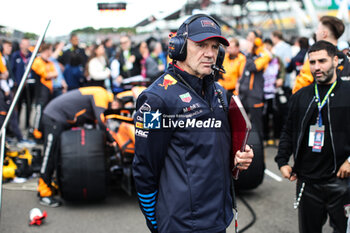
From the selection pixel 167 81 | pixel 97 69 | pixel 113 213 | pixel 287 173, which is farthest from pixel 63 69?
pixel 167 81

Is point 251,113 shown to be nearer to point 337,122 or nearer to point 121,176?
point 121,176

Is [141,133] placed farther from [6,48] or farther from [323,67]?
[6,48]

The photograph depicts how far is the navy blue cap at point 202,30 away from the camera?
2039 millimetres

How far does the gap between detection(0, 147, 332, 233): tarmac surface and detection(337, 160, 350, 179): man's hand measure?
1.47 m

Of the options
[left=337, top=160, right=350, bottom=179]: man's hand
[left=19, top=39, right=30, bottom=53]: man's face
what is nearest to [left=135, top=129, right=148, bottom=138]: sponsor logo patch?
[left=337, top=160, right=350, bottom=179]: man's hand

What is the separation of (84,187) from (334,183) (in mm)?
2780

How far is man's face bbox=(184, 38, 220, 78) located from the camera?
6.84 ft

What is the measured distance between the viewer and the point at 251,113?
725 cm

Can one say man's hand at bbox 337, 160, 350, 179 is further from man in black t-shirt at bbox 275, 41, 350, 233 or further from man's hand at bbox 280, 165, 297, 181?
man's hand at bbox 280, 165, 297, 181

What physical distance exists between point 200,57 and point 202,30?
0.48ft

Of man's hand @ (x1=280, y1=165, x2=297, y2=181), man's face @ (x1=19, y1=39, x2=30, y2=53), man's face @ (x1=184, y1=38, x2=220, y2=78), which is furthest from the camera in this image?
man's face @ (x1=19, y1=39, x2=30, y2=53)

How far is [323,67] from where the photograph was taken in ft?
9.48

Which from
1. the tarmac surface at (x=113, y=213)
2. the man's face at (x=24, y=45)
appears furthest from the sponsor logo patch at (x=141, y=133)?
Result: the man's face at (x=24, y=45)

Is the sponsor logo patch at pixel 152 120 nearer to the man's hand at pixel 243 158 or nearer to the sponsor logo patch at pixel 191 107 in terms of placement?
the sponsor logo patch at pixel 191 107
